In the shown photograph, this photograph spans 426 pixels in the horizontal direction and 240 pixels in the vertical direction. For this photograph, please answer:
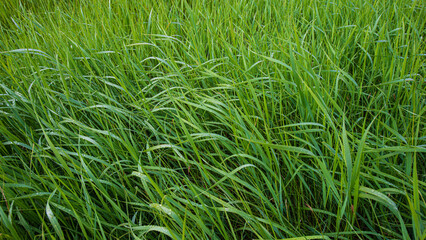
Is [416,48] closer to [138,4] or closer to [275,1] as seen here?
[275,1]

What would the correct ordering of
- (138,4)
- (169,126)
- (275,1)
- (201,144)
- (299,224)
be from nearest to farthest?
(299,224) < (201,144) < (169,126) < (275,1) < (138,4)

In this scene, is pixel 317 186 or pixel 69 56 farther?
pixel 69 56

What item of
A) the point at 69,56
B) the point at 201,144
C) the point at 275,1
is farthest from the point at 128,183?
the point at 275,1

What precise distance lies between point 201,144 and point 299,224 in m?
0.44

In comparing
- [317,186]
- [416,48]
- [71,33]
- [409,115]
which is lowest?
[317,186]

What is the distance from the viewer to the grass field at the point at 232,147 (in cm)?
80

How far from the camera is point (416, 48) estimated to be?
129 cm

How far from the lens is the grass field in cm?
80

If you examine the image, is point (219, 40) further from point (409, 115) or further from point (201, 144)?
point (409, 115)

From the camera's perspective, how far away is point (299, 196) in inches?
35.5

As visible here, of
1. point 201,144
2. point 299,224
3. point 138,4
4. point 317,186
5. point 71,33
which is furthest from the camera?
point 138,4

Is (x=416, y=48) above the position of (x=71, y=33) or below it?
below

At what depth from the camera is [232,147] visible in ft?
3.29

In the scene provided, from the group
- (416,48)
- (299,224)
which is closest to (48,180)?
(299,224)
